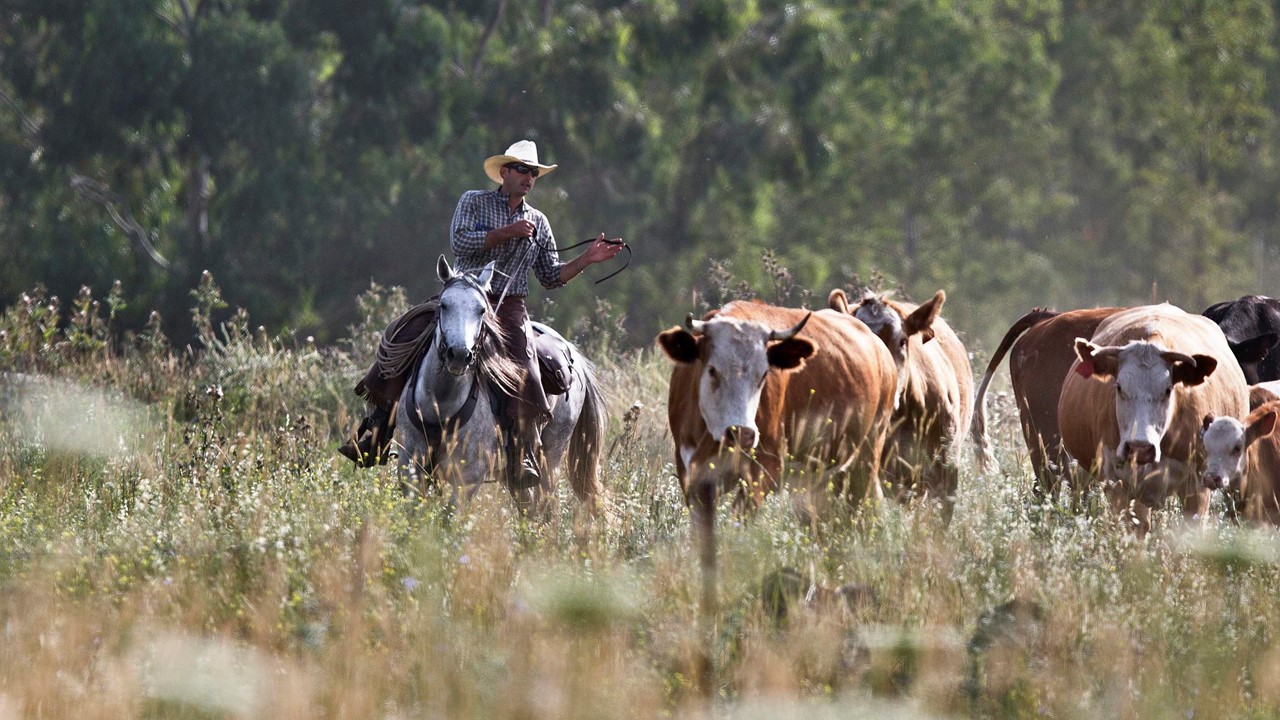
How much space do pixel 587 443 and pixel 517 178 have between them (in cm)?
167

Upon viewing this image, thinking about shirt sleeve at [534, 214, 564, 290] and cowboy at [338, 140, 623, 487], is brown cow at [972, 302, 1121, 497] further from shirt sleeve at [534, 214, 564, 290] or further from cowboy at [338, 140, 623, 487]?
shirt sleeve at [534, 214, 564, 290]

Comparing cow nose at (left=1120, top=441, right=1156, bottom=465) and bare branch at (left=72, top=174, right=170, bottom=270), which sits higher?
bare branch at (left=72, top=174, right=170, bottom=270)

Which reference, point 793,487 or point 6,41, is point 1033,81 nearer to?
point 6,41

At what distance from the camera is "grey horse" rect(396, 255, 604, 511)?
8.59 m

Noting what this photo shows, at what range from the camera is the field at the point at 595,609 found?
17.9 feet

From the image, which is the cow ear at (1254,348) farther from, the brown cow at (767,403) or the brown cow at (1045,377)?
the brown cow at (767,403)

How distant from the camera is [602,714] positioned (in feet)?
17.0

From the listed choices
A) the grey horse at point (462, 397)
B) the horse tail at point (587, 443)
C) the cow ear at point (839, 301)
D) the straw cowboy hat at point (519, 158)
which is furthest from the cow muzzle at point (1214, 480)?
the straw cowboy hat at point (519, 158)

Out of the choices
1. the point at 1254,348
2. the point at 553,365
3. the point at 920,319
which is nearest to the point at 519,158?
the point at 553,365

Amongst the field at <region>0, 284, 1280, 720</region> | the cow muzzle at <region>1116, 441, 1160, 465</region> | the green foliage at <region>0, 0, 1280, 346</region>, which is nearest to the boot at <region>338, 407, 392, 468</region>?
the field at <region>0, 284, 1280, 720</region>

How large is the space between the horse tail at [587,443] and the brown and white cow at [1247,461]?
138 inches

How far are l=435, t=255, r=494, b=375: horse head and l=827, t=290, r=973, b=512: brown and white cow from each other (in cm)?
208

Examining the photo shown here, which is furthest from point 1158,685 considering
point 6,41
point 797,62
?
point 6,41

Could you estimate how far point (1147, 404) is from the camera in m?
8.03
